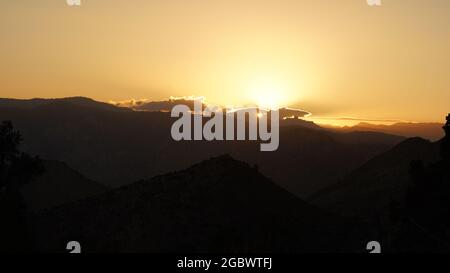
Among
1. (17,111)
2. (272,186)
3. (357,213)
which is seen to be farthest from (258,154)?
(272,186)

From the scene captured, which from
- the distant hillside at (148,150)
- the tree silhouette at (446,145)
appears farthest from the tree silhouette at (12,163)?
the distant hillside at (148,150)

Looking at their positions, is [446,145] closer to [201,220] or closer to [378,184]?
[201,220]

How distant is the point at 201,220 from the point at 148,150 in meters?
139

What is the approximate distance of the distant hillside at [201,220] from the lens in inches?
1580

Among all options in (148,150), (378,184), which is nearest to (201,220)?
(378,184)

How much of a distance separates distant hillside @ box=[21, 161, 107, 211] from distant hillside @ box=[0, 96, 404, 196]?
6124 cm

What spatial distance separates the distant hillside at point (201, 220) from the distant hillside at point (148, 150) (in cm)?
9724

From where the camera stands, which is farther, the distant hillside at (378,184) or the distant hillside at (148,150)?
the distant hillside at (148,150)

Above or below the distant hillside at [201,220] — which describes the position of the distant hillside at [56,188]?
above

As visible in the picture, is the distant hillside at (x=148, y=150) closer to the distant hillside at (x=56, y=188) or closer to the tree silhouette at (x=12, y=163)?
the distant hillside at (x=56, y=188)

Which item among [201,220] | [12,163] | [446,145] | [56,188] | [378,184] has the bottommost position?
[201,220]

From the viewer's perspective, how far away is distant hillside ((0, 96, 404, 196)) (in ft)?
525

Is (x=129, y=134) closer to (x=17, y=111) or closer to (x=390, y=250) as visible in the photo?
(x=17, y=111)

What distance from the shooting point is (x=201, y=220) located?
42.5 m
